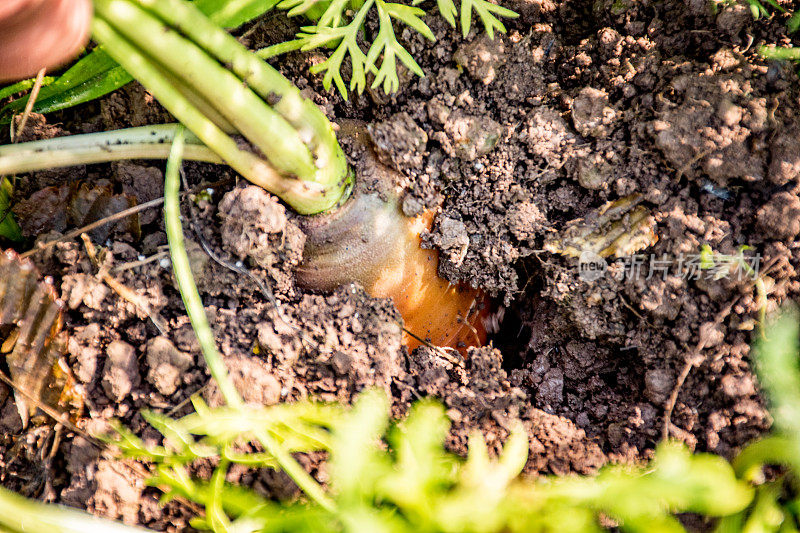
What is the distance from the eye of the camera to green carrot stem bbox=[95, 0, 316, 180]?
105cm

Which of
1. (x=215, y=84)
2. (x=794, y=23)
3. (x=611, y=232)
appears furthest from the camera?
(x=611, y=232)

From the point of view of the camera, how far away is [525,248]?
1438 mm

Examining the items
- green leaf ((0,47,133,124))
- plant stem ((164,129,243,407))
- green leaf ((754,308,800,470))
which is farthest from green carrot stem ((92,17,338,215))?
green leaf ((754,308,800,470))

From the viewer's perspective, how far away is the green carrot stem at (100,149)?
4.03ft

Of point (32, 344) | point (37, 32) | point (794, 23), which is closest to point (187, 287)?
point (32, 344)

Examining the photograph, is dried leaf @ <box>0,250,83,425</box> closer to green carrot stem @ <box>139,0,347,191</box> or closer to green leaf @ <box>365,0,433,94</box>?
green carrot stem @ <box>139,0,347,191</box>

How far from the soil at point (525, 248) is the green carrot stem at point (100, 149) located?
122 millimetres

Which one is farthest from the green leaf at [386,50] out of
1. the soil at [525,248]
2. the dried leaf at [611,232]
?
the dried leaf at [611,232]

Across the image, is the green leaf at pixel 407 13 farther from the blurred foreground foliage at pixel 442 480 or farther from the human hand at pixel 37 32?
the blurred foreground foliage at pixel 442 480

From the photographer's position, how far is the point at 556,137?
1.39 m

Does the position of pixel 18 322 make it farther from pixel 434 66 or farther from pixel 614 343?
pixel 614 343

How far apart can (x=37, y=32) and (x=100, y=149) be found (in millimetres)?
550

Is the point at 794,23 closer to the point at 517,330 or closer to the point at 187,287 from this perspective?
the point at 517,330

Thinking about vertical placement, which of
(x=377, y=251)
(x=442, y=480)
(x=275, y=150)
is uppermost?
(x=275, y=150)
